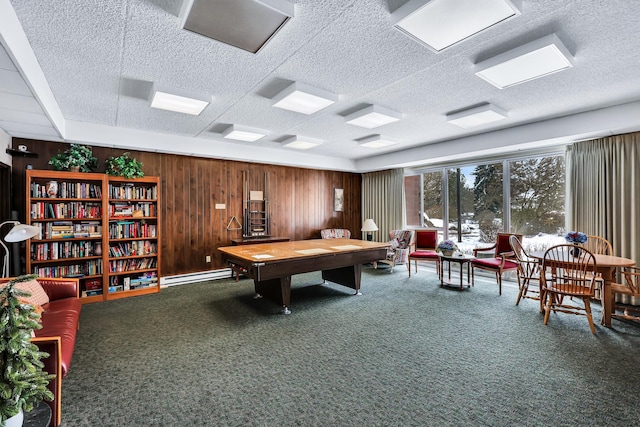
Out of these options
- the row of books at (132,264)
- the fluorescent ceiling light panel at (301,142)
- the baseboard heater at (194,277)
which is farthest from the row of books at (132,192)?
the fluorescent ceiling light panel at (301,142)

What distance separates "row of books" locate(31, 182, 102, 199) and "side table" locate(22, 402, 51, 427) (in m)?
3.56

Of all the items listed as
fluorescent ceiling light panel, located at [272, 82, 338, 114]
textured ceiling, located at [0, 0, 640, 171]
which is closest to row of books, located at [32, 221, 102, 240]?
textured ceiling, located at [0, 0, 640, 171]

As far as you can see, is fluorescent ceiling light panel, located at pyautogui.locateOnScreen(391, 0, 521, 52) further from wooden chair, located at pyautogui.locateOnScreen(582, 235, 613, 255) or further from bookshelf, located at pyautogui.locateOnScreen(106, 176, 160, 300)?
bookshelf, located at pyautogui.locateOnScreen(106, 176, 160, 300)

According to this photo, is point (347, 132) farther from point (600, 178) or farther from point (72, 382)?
point (72, 382)

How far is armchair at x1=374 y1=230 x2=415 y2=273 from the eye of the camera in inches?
246

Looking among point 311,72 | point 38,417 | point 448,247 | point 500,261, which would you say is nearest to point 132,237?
point 38,417

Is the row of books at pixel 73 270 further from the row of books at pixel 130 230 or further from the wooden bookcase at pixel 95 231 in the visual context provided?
the row of books at pixel 130 230

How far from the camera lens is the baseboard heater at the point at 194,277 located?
5.26 m

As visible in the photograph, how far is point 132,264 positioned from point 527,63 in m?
5.71

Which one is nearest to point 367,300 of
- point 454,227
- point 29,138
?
point 454,227

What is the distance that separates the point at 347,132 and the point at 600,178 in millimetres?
3775

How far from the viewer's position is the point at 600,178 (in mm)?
4270

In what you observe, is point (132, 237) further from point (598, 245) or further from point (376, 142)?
point (598, 245)

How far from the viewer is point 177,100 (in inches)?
133
